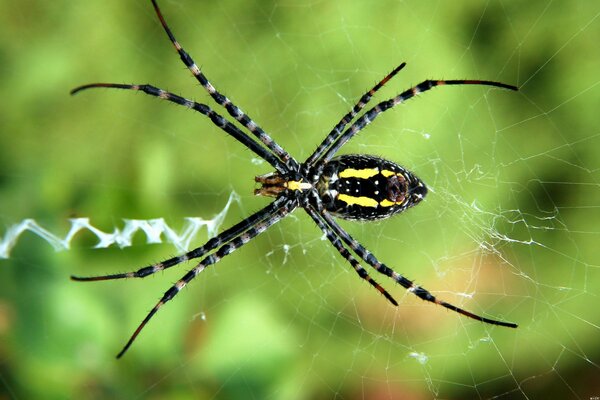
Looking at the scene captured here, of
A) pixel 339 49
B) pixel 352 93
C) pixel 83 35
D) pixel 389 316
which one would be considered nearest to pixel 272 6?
pixel 339 49

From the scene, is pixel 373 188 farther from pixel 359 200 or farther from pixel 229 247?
pixel 229 247

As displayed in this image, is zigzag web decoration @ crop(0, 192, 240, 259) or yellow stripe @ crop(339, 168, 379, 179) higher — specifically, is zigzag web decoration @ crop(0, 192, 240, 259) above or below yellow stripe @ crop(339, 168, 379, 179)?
above

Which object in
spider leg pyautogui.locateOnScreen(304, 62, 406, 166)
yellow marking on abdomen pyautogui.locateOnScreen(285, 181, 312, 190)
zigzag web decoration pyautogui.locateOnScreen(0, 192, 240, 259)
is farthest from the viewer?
zigzag web decoration pyautogui.locateOnScreen(0, 192, 240, 259)

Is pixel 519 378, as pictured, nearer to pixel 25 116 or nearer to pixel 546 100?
pixel 546 100

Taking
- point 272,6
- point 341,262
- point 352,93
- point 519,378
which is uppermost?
point 272,6

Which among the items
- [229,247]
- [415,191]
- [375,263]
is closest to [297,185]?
[229,247]

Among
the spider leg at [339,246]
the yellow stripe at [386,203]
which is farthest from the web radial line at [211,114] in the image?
the yellow stripe at [386,203]

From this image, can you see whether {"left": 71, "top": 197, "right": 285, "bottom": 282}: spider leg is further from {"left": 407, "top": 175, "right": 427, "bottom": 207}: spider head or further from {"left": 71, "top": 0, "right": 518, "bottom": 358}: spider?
{"left": 407, "top": 175, "right": 427, "bottom": 207}: spider head

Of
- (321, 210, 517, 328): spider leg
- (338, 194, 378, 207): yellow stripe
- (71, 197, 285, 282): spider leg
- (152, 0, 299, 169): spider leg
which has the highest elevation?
(152, 0, 299, 169): spider leg

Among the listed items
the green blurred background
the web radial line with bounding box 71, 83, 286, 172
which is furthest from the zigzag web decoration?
the web radial line with bounding box 71, 83, 286, 172
